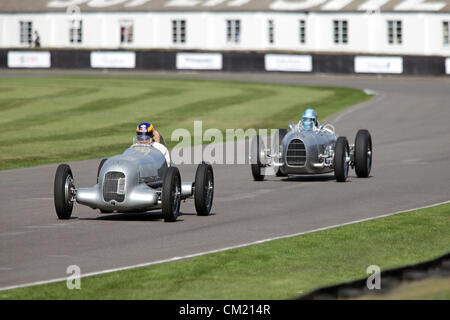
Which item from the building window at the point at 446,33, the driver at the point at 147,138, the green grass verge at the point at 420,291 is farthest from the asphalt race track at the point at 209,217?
the building window at the point at 446,33

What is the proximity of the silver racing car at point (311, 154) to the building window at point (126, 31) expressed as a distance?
183 feet

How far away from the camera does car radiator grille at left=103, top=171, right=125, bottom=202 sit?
1396 centimetres

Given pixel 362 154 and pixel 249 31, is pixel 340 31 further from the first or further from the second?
pixel 362 154

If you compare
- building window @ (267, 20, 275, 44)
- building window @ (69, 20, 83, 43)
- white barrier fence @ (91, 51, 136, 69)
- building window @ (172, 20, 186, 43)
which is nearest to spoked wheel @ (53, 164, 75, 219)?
white barrier fence @ (91, 51, 136, 69)

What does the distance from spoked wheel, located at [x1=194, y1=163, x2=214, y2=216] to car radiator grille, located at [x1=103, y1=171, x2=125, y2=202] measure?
3.80 ft

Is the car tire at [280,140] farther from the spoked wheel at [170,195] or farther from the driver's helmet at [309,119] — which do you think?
the spoked wheel at [170,195]

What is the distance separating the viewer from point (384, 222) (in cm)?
1408

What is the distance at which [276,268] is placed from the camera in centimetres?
1091

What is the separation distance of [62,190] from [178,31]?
59586mm

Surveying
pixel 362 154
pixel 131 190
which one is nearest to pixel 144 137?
pixel 131 190

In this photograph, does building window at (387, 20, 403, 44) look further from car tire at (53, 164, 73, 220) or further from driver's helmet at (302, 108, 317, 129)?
car tire at (53, 164, 73, 220)
